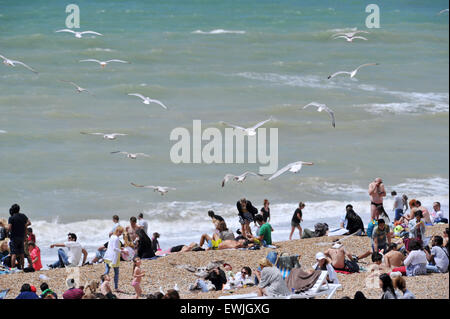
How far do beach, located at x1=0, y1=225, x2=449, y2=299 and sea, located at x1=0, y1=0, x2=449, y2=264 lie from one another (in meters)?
2.30

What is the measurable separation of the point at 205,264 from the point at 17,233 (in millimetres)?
2983

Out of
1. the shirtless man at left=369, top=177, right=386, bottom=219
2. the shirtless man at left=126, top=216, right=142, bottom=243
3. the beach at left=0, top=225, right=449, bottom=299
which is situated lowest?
the beach at left=0, top=225, right=449, bottom=299

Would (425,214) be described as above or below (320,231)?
above

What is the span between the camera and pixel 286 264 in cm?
1162

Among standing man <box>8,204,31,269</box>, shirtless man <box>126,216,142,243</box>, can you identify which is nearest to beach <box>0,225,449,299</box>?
standing man <box>8,204,31,269</box>

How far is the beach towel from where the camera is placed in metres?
11.1

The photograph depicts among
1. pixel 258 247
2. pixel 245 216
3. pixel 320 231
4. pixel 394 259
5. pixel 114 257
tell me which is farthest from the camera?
pixel 320 231

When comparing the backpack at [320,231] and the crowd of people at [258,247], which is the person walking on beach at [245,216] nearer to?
the crowd of people at [258,247]

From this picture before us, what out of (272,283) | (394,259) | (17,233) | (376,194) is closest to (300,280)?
(272,283)

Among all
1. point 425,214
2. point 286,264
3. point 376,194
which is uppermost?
point 376,194

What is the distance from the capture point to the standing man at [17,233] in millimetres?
13195

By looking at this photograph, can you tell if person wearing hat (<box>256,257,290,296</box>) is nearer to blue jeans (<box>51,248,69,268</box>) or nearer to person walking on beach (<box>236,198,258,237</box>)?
blue jeans (<box>51,248,69,268</box>)

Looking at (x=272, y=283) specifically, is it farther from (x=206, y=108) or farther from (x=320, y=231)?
(x=206, y=108)
